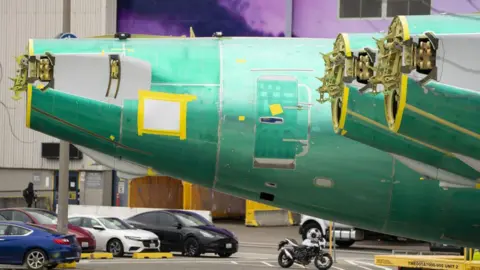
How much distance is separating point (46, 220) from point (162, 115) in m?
19.6

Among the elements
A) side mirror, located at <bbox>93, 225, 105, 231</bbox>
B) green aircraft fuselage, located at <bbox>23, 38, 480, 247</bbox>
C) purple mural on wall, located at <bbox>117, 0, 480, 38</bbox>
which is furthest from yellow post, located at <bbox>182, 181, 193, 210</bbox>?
green aircraft fuselage, located at <bbox>23, 38, 480, 247</bbox>

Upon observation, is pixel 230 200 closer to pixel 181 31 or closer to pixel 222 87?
pixel 181 31

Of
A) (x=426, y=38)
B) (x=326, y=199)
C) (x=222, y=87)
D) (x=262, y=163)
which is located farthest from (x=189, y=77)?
(x=426, y=38)

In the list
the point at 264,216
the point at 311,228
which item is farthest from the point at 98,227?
the point at 264,216

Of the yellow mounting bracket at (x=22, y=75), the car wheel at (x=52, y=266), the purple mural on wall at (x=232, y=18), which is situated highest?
the purple mural on wall at (x=232, y=18)

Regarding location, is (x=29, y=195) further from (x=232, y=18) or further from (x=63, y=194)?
(x=63, y=194)

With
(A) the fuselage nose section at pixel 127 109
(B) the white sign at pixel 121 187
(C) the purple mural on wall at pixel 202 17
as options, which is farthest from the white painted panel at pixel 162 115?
(B) the white sign at pixel 121 187

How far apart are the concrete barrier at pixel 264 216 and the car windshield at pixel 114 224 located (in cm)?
1552

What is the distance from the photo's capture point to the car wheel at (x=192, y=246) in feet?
105

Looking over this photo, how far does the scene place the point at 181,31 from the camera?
49.7 metres

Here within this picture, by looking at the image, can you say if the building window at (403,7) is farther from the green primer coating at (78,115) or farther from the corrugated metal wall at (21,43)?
the green primer coating at (78,115)

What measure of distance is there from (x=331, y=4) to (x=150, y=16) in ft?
27.9

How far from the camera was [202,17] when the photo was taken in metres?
50.3

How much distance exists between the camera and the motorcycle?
28.5 m
